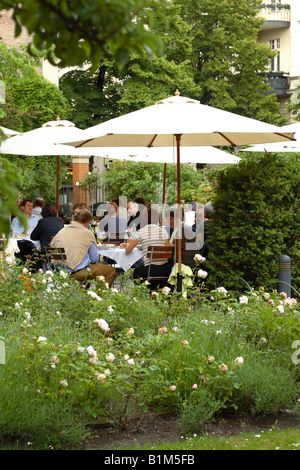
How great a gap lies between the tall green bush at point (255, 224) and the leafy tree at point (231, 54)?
31978 millimetres

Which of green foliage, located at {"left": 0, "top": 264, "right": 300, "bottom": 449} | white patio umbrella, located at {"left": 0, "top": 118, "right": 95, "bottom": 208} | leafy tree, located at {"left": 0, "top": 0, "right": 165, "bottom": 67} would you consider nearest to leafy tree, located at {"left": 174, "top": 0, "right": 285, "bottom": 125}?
white patio umbrella, located at {"left": 0, "top": 118, "right": 95, "bottom": 208}

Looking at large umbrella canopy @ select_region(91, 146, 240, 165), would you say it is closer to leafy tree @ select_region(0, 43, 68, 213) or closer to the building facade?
leafy tree @ select_region(0, 43, 68, 213)

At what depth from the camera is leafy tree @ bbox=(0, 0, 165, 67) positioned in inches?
84.8

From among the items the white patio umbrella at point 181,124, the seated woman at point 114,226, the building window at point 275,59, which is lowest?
the seated woman at point 114,226

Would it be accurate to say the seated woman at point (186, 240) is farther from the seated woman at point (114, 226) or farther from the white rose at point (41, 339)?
the white rose at point (41, 339)

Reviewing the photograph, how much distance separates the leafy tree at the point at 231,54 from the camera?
1606 inches

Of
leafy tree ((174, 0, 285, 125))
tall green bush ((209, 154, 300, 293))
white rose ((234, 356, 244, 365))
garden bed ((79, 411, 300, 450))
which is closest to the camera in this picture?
garden bed ((79, 411, 300, 450))

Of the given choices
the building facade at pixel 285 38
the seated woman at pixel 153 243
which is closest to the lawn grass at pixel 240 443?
the seated woman at pixel 153 243

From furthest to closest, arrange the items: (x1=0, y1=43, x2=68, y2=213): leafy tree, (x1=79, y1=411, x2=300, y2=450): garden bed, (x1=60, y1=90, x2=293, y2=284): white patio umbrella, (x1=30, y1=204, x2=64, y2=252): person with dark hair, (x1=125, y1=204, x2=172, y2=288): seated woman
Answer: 1. (x1=0, y1=43, x2=68, y2=213): leafy tree
2. (x1=30, y1=204, x2=64, y2=252): person with dark hair
3. (x1=125, y1=204, x2=172, y2=288): seated woman
4. (x1=60, y1=90, x2=293, y2=284): white patio umbrella
5. (x1=79, y1=411, x2=300, y2=450): garden bed

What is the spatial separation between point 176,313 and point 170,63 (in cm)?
2950

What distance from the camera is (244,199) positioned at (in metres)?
8.96

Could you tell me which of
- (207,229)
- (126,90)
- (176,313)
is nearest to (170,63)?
(126,90)

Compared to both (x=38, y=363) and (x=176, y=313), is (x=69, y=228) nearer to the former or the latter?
(x=176, y=313)

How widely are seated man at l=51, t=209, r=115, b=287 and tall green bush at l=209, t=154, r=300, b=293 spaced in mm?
1601
